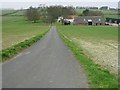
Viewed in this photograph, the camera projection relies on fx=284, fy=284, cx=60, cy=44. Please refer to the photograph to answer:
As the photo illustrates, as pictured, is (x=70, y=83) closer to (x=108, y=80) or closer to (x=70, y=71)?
(x=108, y=80)

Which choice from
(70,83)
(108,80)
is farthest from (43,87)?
(108,80)

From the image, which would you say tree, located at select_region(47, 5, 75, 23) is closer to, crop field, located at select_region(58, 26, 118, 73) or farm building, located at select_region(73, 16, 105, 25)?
farm building, located at select_region(73, 16, 105, 25)

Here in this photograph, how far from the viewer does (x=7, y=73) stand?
39.6 ft

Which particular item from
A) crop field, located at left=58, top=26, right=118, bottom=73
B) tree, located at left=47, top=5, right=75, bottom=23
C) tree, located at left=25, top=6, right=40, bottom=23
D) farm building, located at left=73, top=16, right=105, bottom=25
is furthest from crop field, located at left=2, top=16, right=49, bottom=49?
farm building, located at left=73, top=16, right=105, bottom=25

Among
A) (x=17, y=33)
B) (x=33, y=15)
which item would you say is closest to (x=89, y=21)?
(x=33, y=15)

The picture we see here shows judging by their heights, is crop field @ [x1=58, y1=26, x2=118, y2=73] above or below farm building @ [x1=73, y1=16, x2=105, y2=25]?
below

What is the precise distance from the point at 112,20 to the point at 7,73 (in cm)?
14876

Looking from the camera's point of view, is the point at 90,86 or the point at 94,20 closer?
the point at 90,86

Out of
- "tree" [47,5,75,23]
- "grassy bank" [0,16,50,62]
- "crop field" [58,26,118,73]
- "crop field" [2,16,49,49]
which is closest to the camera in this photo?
"crop field" [58,26,118,73]

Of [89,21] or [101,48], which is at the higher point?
[89,21]

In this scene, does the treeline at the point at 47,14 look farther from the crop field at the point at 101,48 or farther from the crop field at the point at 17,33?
the crop field at the point at 101,48

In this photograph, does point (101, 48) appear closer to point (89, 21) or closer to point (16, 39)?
point (16, 39)

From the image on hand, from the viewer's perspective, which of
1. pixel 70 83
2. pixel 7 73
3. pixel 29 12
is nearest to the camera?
pixel 70 83

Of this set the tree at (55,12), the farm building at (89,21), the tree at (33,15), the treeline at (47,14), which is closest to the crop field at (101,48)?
the treeline at (47,14)
